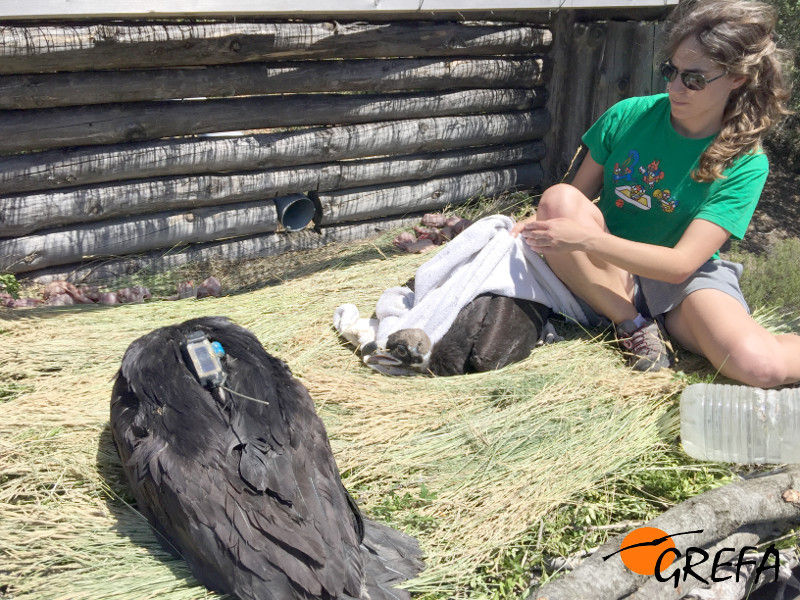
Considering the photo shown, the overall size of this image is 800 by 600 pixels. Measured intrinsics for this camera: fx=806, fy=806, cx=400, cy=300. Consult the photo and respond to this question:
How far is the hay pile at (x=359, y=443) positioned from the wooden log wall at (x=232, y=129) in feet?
2.51

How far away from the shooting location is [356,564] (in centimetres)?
255

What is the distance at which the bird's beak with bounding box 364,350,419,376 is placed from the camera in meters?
4.07

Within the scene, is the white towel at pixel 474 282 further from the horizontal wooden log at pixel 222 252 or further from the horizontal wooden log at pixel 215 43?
the horizontal wooden log at pixel 215 43

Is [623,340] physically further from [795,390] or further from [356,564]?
[356,564]

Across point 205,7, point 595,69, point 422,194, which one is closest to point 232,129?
point 205,7

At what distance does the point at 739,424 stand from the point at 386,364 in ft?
5.52

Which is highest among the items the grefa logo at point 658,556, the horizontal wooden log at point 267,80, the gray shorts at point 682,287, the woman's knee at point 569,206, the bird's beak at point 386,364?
the horizontal wooden log at point 267,80

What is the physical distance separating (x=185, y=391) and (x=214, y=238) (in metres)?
2.76

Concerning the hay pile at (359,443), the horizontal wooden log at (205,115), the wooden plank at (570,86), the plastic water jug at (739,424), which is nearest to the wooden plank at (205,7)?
the horizontal wooden log at (205,115)

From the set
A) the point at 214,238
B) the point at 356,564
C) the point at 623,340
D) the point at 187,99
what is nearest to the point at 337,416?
the point at 356,564

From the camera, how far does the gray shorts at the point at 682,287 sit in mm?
3973

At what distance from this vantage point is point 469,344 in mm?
4062

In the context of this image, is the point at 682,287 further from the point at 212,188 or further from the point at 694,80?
the point at 212,188

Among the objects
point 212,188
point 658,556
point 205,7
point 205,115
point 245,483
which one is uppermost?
point 205,7
